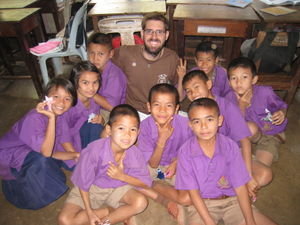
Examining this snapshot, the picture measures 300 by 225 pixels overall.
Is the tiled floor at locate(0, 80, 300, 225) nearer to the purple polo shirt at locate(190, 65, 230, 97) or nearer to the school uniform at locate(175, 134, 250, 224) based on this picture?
the school uniform at locate(175, 134, 250, 224)

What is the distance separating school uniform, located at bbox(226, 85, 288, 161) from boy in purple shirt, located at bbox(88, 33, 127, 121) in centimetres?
95

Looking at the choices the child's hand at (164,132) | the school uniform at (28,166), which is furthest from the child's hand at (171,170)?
the school uniform at (28,166)

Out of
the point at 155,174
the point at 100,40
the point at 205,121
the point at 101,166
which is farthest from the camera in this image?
the point at 100,40

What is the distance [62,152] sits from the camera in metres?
1.86

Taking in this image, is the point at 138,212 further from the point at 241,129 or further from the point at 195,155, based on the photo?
the point at 241,129

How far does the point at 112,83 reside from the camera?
2.19m

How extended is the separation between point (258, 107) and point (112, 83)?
124 cm

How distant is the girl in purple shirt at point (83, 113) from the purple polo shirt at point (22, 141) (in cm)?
22

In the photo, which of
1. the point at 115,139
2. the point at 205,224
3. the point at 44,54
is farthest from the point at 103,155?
the point at 44,54

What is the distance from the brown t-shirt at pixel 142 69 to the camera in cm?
221

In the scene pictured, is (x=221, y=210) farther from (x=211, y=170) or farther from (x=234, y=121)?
(x=234, y=121)

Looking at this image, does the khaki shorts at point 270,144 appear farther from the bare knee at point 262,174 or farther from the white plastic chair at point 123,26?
the white plastic chair at point 123,26

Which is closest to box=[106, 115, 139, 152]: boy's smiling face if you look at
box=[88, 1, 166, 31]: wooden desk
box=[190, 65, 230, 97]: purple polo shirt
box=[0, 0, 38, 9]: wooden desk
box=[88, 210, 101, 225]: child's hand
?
box=[88, 210, 101, 225]: child's hand

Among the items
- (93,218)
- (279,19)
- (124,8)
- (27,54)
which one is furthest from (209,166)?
(27,54)
